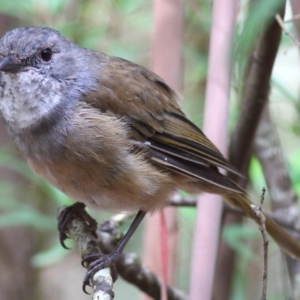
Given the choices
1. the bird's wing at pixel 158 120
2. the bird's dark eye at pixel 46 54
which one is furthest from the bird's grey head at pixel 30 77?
the bird's wing at pixel 158 120

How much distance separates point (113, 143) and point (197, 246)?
0.52m

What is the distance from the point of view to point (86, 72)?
251 centimetres

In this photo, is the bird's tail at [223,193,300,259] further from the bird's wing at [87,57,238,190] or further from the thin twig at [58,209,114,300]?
the thin twig at [58,209,114,300]

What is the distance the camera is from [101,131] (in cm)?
238

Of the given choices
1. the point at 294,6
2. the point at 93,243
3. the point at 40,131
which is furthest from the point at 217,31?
the point at 93,243

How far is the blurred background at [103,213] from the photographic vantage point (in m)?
2.93

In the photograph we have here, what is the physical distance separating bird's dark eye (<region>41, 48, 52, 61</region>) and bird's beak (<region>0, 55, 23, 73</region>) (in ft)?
0.40

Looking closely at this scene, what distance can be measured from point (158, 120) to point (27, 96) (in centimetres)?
61

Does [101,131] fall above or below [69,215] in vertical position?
above

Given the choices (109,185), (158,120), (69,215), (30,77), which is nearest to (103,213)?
(69,215)

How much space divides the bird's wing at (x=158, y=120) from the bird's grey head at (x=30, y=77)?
19cm

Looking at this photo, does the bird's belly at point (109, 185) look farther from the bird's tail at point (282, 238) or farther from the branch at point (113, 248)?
the bird's tail at point (282, 238)

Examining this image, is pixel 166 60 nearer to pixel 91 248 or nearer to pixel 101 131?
pixel 101 131

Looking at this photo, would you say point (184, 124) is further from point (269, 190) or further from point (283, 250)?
point (283, 250)
